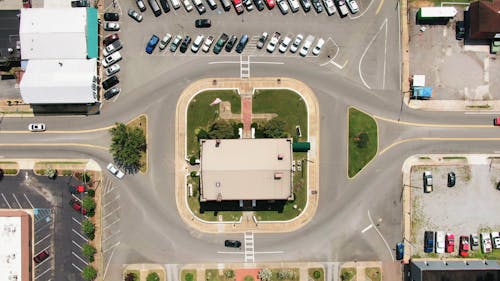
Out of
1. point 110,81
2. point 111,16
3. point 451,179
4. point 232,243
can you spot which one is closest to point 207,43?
point 111,16

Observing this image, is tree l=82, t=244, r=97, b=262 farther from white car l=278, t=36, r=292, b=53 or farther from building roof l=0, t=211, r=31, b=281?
white car l=278, t=36, r=292, b=53

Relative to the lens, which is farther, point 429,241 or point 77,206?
point 77,206

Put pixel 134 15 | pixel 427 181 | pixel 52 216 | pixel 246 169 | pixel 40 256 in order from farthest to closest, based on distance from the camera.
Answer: pixel 52 216, pixel 40 256, pixel 134 15, pixel 427 181, pixel 246 169

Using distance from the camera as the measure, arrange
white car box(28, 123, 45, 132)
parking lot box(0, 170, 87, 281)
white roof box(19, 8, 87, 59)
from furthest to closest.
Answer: parking lot box(0, 170, 87, 281) → white car box(28, 123, 45, 132) → white roof box(19, 8, 87, 59)

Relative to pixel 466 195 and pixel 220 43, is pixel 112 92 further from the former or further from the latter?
pixel 466 195

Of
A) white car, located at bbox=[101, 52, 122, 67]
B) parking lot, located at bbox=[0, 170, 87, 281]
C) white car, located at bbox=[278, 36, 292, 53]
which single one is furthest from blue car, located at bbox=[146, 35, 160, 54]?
parking lot, located at bbox=[0, 170, 87, 281]

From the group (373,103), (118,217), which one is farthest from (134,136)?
(373,103)

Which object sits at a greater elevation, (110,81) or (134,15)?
(134,15)
